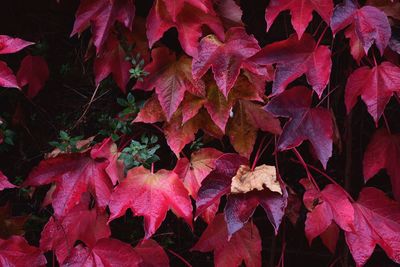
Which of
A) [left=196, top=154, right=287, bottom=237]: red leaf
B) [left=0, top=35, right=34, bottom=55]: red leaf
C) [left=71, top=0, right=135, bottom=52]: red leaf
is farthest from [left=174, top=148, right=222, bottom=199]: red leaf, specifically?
[left=0, top=35, right=34, bottom=55]: red leaf

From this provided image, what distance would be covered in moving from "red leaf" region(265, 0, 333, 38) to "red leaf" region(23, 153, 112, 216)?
502 millimetres

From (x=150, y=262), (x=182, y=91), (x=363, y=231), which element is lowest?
(x=150, y=262)

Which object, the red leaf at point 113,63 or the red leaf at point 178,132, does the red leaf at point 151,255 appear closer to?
the red leaf at point 178,132

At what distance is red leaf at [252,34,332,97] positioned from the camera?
110cm

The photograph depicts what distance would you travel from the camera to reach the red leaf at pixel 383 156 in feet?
4.19

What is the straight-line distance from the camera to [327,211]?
122 centimetres

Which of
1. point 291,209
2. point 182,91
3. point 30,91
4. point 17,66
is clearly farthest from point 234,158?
point 17,66

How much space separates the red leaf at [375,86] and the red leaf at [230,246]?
15.6 inches

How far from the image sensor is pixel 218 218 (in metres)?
1.32

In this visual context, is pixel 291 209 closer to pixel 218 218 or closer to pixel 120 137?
pixel 218 218

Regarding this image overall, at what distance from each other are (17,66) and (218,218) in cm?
74

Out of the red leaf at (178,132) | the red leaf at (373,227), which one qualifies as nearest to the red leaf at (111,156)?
the red leaf at (178,132)

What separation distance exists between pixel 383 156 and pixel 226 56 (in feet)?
1.47

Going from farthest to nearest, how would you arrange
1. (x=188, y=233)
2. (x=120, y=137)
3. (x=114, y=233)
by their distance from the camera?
(x=188, y=233)
(x=114, y=233)
(x=120, y=137)
